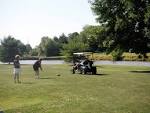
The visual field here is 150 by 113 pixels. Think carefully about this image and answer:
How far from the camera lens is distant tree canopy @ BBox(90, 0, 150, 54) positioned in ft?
151

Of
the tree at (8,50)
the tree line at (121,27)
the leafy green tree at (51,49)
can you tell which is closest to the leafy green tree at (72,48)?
the tree line at (121,27)

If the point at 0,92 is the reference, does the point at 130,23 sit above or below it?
above

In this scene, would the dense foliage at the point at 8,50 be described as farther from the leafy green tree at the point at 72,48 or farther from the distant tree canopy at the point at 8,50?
the leafy green tree at the point at 72,48

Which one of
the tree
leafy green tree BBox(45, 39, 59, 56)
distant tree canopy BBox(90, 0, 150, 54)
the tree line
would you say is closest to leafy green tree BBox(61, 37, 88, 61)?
the tree line

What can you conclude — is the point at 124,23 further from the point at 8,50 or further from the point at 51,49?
the point at 51,49

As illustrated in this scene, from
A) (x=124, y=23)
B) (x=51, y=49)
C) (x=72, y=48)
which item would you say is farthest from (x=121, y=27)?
(x=51, y=49)

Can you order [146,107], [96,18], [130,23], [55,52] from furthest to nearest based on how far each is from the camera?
[55,52], [96,18], [130,23], [146,107]

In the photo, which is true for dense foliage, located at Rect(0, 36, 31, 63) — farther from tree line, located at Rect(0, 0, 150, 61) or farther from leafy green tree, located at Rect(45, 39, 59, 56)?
tree line, located at Rect(0, 0, 150, 61)

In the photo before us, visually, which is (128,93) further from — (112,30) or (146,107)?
(112,30)

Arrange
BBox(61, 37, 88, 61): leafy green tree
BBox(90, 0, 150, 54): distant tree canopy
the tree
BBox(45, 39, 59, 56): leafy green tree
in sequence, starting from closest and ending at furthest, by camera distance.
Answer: BBox(90, 0, 150, 54): distant tree canopy → BBox(61, 37, 88, 61): leafy green tree → the tree → BBox(45, 39, 59, 56): leafy green tree

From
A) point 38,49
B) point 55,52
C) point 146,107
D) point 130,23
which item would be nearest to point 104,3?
point 130,23

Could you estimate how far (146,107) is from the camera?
1532 centimetres

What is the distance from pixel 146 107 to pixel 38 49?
147 meters

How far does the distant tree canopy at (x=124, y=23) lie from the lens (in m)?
46.0
